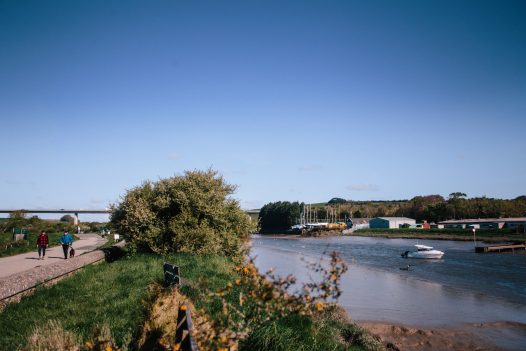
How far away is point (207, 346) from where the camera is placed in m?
3.82

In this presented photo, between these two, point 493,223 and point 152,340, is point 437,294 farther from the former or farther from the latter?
point 493,223

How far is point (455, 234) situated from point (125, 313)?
300 feet

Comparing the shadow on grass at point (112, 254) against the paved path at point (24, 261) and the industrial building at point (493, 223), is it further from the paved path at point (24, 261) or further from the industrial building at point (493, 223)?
the industrial building at point (493, 223)

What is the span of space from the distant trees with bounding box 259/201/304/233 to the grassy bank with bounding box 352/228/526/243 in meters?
43.6

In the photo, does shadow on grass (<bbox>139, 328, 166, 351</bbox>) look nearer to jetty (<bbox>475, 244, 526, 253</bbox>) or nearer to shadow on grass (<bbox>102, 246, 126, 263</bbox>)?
shadow on grass (<bbox>102, 246, 126, 263</bbox>)

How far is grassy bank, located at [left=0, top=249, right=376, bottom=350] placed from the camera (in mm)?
6138

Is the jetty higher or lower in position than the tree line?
lower

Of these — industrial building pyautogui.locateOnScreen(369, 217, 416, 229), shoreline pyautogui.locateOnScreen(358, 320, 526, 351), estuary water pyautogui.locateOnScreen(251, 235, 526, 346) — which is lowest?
estuary water pyautogui.locateOnScreen(251, 235, 526, 346)

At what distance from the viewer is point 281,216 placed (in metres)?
154

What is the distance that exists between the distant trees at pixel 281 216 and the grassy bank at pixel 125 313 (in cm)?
13994

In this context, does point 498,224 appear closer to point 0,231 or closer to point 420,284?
point 420,284

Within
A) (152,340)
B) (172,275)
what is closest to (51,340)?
(152,340)

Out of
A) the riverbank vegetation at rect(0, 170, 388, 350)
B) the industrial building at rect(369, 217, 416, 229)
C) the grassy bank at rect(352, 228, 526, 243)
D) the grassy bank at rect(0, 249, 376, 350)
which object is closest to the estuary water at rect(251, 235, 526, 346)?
the grassy bank at rect(0, 249, 376, 350)

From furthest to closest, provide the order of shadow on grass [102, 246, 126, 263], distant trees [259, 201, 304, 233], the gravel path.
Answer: distant trees [259, 201, 304, 233] → shadow on grass [102, 246, 126, 263] → the gravel path
